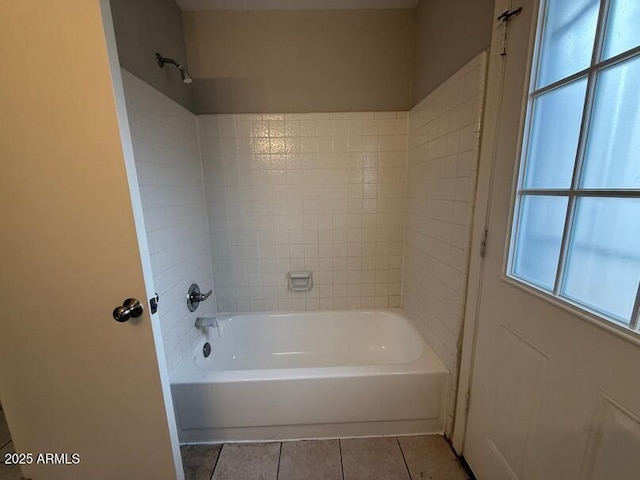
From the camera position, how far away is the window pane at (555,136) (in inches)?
28.4

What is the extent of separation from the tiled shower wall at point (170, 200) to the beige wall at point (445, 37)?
154 cm

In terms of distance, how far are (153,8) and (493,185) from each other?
1943 millimetres

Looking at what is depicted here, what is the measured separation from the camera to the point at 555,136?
780mm

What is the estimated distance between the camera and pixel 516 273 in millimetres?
936

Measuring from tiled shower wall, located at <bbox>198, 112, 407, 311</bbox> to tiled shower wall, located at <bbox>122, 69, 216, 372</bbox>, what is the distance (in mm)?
210

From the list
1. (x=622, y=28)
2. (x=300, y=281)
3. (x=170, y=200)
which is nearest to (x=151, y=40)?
(x=170, y=200)

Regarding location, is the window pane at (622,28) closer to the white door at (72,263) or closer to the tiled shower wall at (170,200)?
the white door at (72,263)

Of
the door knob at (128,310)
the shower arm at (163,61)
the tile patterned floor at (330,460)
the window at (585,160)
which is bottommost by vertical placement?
the tile patterned floor at (330,460)

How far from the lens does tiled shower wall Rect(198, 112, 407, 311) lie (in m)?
1.90

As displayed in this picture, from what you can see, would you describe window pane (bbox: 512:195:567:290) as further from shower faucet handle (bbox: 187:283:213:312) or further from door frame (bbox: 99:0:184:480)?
shower faucet handle (bbox: 187:283:213:312)

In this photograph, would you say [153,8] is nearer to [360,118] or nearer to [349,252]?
[360,118]

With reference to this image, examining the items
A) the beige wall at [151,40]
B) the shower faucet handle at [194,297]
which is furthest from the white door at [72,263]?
the shower faucet handle at [194,297]

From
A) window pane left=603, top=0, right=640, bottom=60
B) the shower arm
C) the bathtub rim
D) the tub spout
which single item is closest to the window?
window pane left=603, top=0, right=640, bottom=60

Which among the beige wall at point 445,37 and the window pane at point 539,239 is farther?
the beige wall at point 445,37
